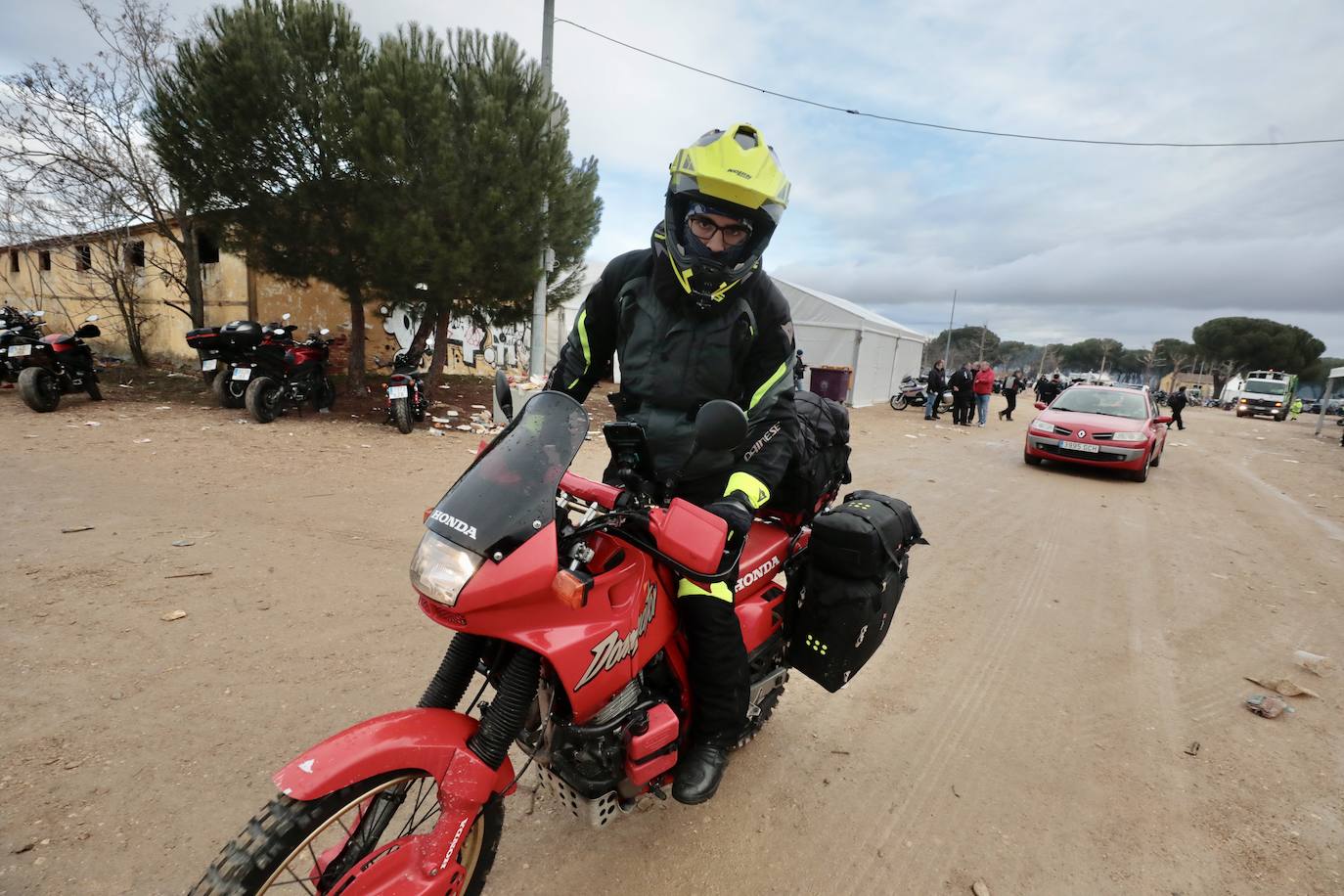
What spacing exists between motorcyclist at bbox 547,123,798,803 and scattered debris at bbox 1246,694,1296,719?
2.98m

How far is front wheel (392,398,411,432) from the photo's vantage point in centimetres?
932

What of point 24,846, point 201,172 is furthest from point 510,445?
point 201,172

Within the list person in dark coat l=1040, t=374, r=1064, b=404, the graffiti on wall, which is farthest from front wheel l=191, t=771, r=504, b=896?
person in dark coat l=1040, t=374, r=1064, b=404

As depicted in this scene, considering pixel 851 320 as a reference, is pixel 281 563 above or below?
below

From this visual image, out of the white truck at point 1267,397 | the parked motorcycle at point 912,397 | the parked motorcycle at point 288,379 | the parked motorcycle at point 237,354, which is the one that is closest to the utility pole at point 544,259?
the parked motorcycle at point 288,379

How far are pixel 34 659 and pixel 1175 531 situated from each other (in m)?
9.15

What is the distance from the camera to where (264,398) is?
29.8ft

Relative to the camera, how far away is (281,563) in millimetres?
4262

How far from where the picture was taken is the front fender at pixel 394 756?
4.62 ft

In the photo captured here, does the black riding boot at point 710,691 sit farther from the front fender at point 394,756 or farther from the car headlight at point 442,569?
the car headlight at point 442,569

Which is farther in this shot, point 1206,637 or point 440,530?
point 1206,637

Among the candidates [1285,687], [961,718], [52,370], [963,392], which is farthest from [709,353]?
[963,392]

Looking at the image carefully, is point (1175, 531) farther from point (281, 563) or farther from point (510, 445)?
point (281, 563)

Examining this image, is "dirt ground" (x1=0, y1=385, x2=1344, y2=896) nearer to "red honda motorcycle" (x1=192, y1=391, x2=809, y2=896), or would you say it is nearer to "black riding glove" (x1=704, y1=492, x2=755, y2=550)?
"red honda motorcycle" (x1=192, y1=391, x2=809, y2=896)
